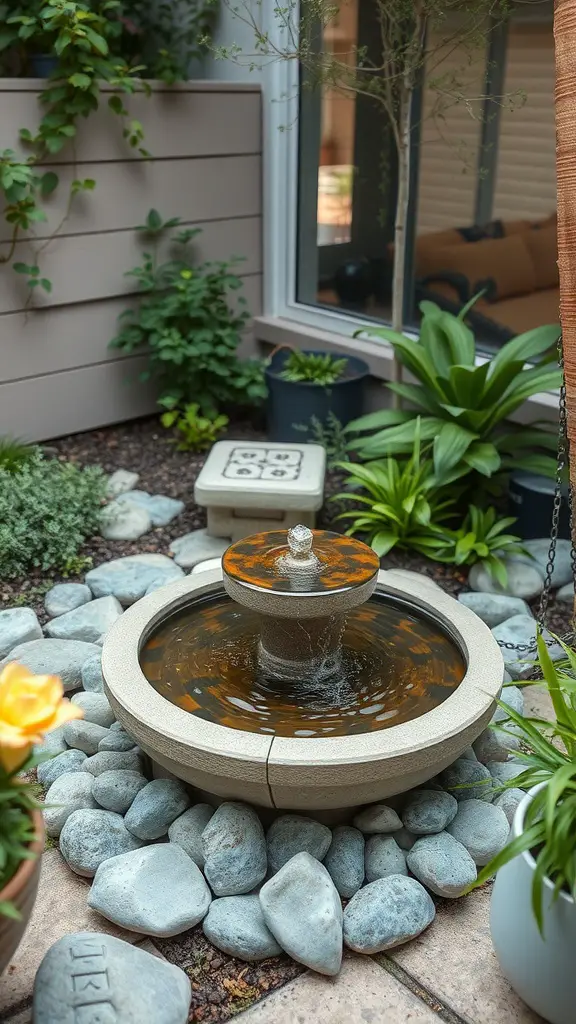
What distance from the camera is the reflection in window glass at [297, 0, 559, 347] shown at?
437 cm

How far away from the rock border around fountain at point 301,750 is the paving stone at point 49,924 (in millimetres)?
348

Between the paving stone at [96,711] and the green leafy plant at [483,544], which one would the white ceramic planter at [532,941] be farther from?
the green leafy plant at [483,544]

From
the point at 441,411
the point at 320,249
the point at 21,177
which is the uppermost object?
the point at 21,177

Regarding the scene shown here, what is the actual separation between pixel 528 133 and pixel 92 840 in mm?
3873

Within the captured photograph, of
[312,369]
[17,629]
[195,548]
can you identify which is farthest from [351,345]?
[17,629]

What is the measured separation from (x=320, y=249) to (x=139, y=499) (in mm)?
1886

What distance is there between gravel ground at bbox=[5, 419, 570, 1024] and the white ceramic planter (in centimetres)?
46

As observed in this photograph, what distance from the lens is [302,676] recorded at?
2375 mm

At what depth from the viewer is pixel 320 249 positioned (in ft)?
16.1

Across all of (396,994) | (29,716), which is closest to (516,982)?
(396,994)

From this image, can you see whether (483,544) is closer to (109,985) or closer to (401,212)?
(401,212)

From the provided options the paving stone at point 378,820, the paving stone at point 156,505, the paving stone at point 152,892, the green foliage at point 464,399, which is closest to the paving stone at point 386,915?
the paving stone at point 378,820

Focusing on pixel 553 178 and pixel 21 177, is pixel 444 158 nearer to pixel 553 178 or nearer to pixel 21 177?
pixel 553 178

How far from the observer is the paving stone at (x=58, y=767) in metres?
2.39
